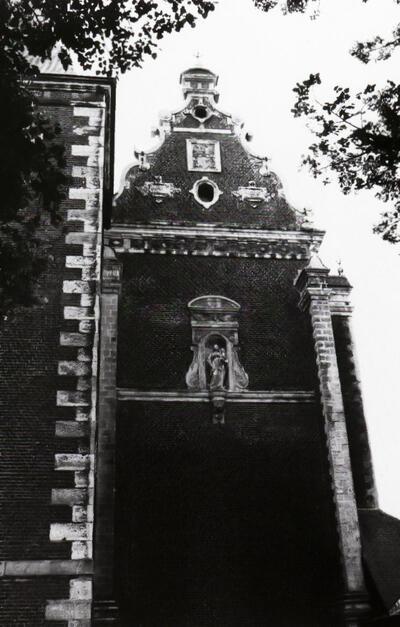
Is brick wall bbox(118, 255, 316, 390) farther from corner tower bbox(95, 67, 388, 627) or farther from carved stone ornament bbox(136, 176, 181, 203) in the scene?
carved stone ornament bbox(136, 176, 181, 203)

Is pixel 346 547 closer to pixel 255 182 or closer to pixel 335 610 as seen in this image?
pixel 335 610

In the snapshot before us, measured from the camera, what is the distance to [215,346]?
17.3 metres

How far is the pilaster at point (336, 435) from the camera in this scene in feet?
48.2

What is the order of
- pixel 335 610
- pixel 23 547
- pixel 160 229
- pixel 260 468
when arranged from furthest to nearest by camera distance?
pixel 160 229
pixel 260 468
pixel 335 610
pixel 23 547

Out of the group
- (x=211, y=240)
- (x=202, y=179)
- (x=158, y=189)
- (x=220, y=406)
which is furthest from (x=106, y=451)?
(x=202, y=179)

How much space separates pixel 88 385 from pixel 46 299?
1.67 metres

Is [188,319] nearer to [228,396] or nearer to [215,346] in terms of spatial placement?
[215,346]

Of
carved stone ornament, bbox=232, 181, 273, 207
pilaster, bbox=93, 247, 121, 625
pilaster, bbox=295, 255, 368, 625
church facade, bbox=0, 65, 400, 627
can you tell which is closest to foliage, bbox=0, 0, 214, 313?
church facade, bbox=0, 65, 400, 627

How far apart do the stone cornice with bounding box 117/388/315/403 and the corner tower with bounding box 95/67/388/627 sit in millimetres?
33

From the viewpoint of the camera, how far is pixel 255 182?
794 inches

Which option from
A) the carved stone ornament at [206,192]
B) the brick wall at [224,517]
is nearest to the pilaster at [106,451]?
the brick wall at [224,517]

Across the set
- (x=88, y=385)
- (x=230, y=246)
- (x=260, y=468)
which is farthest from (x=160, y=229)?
(x=88, y=385)

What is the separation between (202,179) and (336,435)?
784cm

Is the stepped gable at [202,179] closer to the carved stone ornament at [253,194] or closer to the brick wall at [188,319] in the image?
the carved stone ornament at [253,194]
